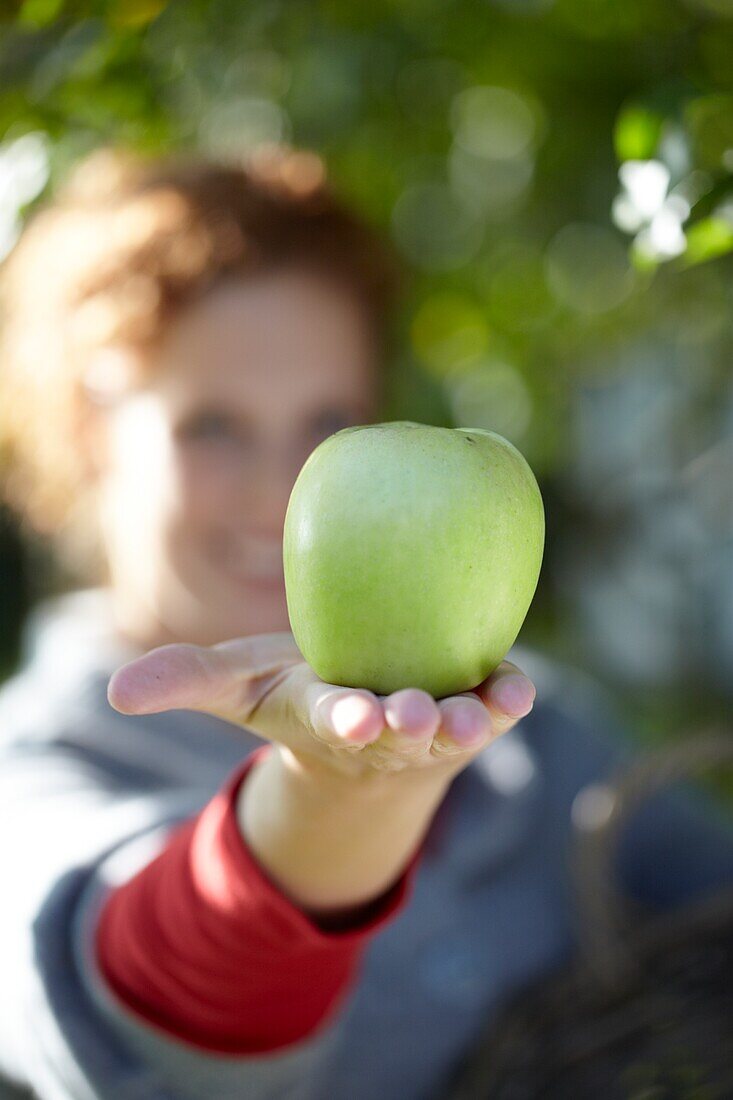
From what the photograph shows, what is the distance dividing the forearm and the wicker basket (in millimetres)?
383

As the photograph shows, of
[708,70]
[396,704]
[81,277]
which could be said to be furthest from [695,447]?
[396,704]

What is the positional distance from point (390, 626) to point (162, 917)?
0.30m

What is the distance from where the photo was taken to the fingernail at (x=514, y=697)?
1.53 ft

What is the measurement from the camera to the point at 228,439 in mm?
1128

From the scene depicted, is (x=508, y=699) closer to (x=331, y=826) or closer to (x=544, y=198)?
(x=331, y=826)

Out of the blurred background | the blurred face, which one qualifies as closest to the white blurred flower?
the blurred background

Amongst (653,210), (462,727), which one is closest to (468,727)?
(462,727)

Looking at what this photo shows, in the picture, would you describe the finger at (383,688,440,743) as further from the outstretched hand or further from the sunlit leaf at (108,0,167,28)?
the sunlit leaf at (108,0,167,28)

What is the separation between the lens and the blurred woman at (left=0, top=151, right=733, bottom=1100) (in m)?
0.59

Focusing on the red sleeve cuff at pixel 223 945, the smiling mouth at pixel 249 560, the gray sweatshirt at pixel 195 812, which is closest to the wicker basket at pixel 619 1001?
the gray sweatshirt at pixel 195 812

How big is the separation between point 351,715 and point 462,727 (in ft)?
0.15

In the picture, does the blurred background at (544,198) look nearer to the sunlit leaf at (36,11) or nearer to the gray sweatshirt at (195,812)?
the sunlit leaf at (36,11)

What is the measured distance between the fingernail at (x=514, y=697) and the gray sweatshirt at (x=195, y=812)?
0.38 m

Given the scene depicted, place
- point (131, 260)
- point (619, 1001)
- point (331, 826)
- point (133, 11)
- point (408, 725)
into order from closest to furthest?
point (408, 725) → point (331, 826) → point (133, 11) → point (619, 1001) → point (131, 260)
